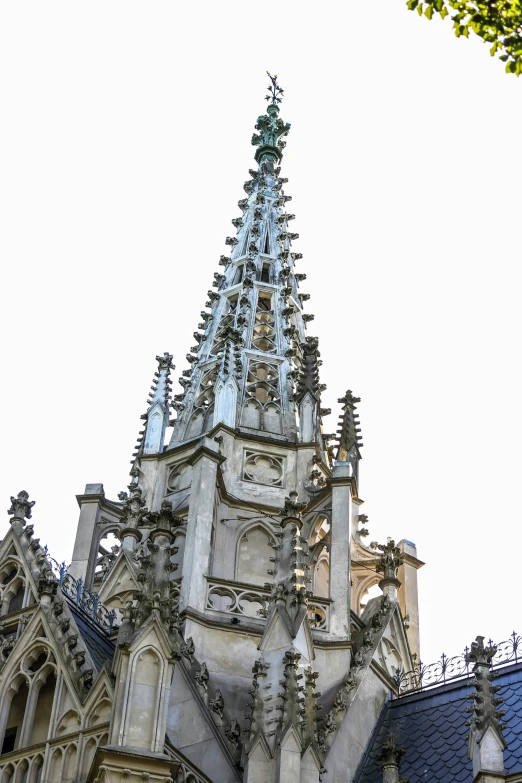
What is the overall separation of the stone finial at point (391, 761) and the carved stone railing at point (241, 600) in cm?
393

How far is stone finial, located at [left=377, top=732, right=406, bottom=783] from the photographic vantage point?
816 inches

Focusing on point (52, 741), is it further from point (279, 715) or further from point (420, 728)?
point (420, 728)

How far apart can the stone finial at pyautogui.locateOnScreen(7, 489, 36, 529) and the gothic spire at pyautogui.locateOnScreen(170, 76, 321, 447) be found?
527 centimetres

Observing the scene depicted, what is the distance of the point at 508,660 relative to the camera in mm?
23828

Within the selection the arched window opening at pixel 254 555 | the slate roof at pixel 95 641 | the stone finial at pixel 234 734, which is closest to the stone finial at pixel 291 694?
the stone finial at pixel 234 734

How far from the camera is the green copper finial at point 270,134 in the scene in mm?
40000

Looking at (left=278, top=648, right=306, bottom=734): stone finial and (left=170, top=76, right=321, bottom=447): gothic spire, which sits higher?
(left=170, top=76, right=321, bottom=447): gothic spire

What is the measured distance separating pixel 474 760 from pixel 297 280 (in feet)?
53.8

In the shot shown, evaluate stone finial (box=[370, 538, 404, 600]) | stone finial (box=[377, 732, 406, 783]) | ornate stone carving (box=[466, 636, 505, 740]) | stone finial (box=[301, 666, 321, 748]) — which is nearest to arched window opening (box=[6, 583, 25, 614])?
stone finial (box=[301, 666, 321, 748])

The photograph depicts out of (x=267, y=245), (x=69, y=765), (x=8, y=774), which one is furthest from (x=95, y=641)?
(x=267, y=245)

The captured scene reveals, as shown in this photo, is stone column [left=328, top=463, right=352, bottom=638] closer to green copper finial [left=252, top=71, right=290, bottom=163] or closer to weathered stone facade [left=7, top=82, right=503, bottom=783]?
weathered stone facade [left=7, top=82, right=503, bottom=783]

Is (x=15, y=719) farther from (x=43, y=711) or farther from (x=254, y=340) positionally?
(x=254, y=340)

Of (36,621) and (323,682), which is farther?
(323,682)

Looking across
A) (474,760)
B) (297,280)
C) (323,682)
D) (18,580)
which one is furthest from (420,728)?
(297,280)
